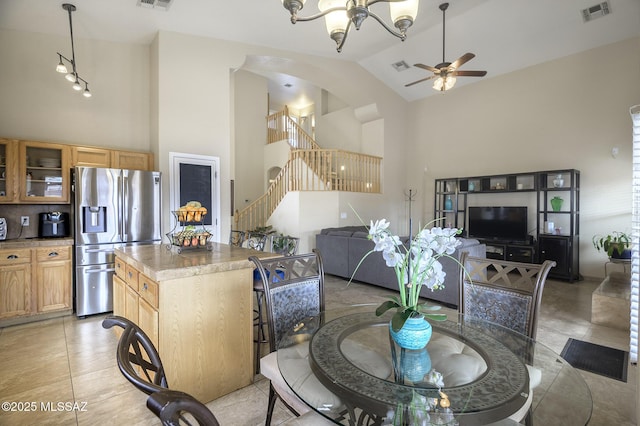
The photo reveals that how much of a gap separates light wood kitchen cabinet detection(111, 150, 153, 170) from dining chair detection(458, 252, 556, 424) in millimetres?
4382

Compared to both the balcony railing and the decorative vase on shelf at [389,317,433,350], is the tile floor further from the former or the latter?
the balcony railing

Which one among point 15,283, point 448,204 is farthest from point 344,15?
point 448,204

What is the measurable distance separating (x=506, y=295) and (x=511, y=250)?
5.05 m

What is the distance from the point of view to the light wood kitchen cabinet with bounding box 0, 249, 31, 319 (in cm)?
326

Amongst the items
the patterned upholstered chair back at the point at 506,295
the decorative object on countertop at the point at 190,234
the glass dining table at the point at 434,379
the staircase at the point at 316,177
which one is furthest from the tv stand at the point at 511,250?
the decorative object on countertop at the point at 190,234

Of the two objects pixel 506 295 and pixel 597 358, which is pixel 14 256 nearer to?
pixel 506 295

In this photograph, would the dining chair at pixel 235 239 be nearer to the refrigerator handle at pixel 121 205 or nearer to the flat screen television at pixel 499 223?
the refrigerator handle at pixel 121 205

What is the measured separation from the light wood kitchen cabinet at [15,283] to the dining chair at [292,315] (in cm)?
324

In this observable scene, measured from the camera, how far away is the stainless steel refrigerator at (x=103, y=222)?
11.7 feet

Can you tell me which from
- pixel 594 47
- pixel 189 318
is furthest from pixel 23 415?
pixel 594 47

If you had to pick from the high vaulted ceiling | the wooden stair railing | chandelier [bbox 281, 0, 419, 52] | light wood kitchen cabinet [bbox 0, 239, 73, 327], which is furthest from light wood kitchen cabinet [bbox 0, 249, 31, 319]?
the wooden stair railing

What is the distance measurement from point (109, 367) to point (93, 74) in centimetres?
Result: 402

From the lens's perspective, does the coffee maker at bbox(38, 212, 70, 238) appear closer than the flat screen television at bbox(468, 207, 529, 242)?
Yes

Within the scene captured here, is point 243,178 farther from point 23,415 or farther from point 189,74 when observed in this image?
point 23,415
